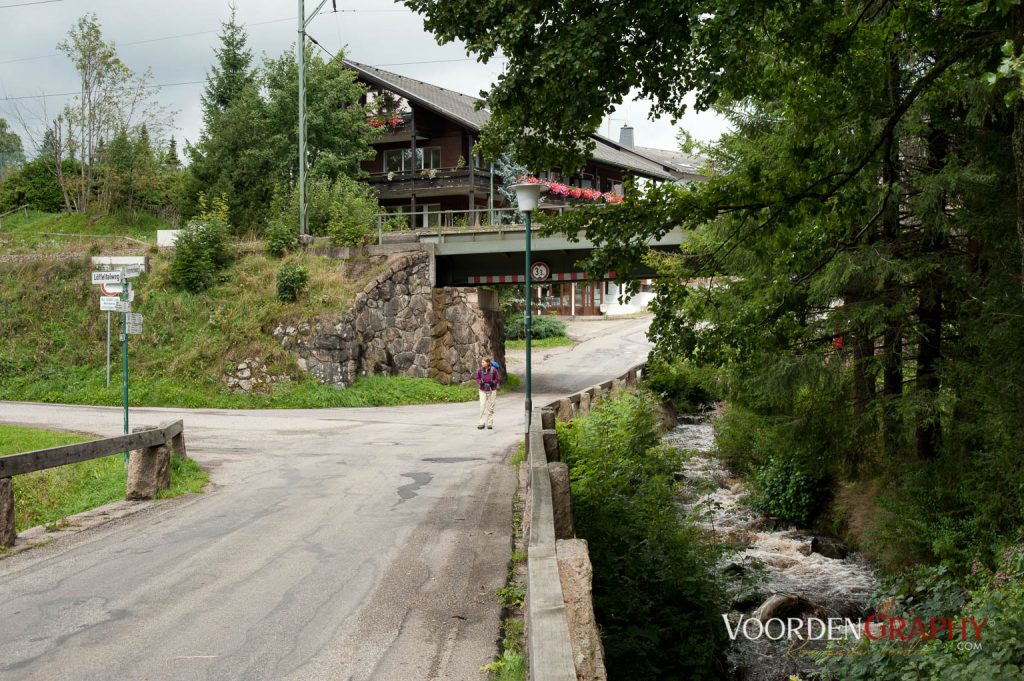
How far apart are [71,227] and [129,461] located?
106ft

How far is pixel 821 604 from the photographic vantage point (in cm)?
1100

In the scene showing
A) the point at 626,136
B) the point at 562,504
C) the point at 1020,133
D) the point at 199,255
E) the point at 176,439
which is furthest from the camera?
the point at 626,136

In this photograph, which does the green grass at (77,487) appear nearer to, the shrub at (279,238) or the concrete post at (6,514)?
the concrete post at (6,514)

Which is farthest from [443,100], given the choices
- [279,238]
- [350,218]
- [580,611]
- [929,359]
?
[580,611]

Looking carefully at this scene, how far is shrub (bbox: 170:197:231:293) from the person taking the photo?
31750mm

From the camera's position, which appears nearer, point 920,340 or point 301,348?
point 920,340

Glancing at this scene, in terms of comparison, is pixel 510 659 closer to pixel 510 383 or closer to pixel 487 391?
pixel 487 391

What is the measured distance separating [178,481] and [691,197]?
8629 millimetres

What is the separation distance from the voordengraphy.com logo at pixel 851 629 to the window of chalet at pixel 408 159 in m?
41.8

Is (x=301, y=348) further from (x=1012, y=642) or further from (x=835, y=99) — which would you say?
(x=1012, y=642)

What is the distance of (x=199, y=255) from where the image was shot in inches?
1260

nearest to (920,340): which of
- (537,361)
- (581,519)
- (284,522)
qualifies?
(581,519)

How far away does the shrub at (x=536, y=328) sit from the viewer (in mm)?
49812

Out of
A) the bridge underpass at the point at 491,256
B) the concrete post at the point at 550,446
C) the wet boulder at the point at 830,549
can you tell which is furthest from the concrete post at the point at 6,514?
the bridge underpass at the point at 491,256
